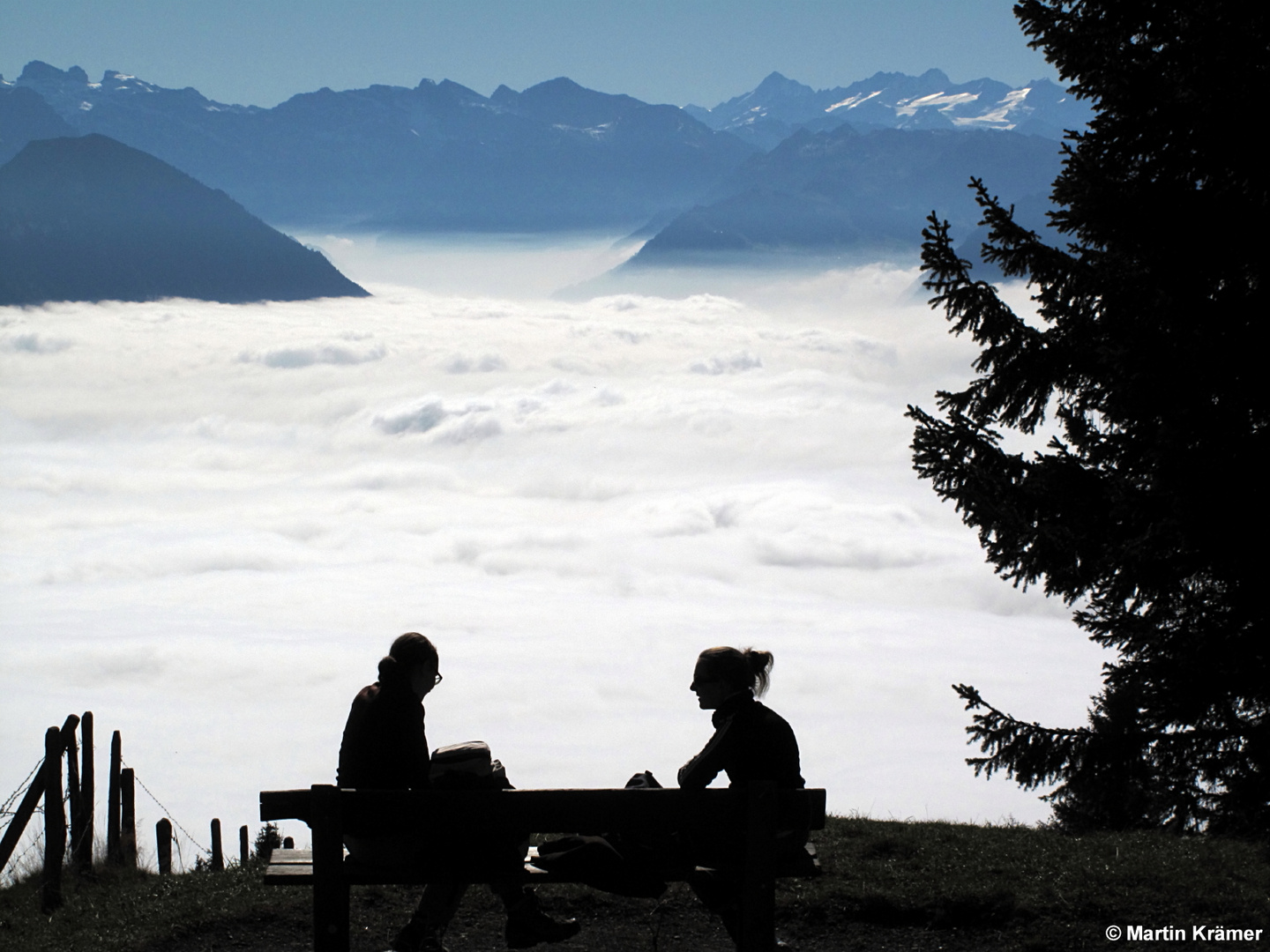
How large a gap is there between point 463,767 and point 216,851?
639 cm

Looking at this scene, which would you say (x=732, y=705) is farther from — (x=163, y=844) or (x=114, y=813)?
(x=163, y=844)

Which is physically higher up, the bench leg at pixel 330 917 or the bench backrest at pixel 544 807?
the bench backrest at pixel 544 807

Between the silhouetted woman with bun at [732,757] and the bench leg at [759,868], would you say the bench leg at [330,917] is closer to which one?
the silhouetted woman with bun at [732,757]

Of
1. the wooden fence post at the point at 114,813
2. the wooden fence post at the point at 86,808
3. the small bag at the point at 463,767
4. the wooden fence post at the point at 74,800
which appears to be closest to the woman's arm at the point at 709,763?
the small bag at the point at 463,767

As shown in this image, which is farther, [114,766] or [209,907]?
[114,766]

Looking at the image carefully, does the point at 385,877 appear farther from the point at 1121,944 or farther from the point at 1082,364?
the point at 1082,364

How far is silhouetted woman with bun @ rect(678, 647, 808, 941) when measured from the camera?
5250mm

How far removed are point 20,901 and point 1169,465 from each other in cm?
838

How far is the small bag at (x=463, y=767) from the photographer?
5.41 m

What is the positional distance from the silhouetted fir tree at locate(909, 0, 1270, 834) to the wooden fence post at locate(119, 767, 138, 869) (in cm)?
737

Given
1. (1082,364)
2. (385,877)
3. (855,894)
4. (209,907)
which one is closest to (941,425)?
(1082,364)

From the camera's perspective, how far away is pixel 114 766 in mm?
11133

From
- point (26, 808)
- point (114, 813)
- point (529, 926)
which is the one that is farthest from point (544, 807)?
point (114, 813)

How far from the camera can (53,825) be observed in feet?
28.2
